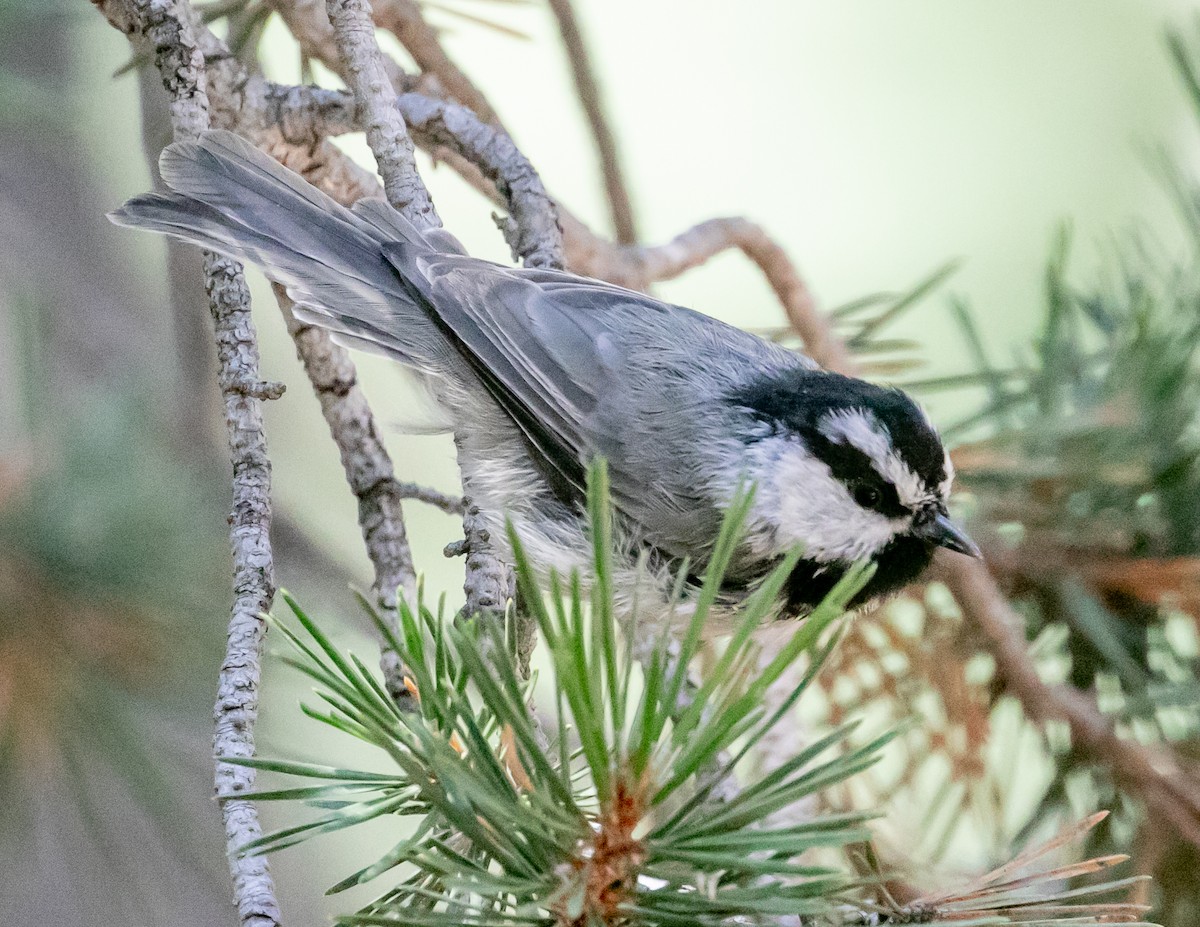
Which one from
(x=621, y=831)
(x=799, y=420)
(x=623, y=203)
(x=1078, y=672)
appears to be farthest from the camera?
(x=623, y=203)

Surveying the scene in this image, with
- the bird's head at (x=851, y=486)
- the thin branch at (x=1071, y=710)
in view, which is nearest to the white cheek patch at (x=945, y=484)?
the bird's head at (x=851, y=486)

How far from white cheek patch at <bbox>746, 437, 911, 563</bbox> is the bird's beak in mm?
13

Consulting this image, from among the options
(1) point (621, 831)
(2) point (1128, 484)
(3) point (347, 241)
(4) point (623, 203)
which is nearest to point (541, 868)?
(1) point (621, 831)

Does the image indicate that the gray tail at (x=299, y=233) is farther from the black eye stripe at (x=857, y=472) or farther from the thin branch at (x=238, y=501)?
the black eye stripe at (x=857, y=472)

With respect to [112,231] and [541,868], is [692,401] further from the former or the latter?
[112,231]

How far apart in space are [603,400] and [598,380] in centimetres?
2

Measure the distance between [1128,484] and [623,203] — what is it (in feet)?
1.85

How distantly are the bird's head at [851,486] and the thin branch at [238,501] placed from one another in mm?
341

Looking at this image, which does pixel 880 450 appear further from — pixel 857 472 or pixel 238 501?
pixel 238 501

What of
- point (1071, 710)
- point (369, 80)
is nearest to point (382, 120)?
point (369, 80)

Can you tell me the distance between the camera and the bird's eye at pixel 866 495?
76cm

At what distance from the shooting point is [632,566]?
80 cm

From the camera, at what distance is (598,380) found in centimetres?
83

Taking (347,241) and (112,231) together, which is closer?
(347,241)
